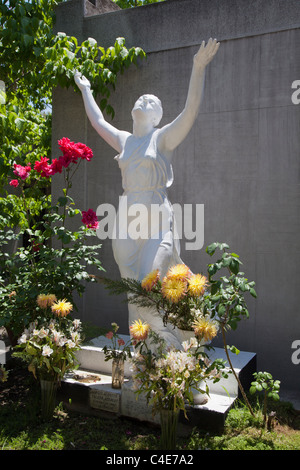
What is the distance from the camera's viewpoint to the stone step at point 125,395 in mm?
2840

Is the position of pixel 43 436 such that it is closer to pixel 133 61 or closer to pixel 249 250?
pixel 249 250

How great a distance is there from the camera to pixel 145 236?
10.5 feet

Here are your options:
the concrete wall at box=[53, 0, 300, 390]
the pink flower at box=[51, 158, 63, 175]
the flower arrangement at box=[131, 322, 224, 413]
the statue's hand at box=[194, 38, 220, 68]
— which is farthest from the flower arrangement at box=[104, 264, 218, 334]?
the concrete wall at box=[53, 0, 300, 390]

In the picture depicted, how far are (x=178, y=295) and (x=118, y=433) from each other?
1.14 meters

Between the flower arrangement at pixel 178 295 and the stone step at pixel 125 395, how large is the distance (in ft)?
2.15

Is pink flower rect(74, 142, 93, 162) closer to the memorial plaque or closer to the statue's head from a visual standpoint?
the statue's head

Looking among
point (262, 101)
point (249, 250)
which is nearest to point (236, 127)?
point (262, 101)

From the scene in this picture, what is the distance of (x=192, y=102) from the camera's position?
295 cm

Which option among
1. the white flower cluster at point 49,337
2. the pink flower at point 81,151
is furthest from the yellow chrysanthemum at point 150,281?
the pink flower at point 81,151

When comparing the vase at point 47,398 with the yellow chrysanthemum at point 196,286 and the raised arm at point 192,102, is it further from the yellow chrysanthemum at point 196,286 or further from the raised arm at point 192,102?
the raised arm at point 192,102

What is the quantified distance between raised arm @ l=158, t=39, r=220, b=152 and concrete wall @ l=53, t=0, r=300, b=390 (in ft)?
3.83

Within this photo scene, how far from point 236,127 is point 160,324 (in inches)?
82.9

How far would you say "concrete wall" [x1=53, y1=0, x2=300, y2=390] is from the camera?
157 inches

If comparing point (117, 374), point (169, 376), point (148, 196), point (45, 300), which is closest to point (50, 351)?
point (45, 300)
